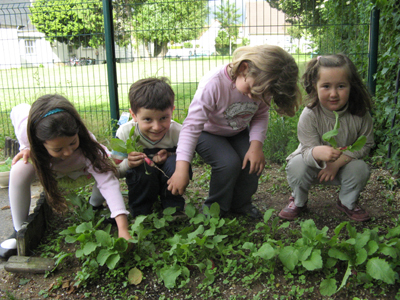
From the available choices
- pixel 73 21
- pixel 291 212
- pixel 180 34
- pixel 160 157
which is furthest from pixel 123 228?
pixel 73 21

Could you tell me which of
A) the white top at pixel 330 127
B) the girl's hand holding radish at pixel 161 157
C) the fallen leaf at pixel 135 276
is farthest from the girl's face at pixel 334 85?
the fallen leaf at pixel 135 276

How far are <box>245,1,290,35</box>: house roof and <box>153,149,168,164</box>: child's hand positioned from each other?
2.39 m

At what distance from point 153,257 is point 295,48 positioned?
119 inches

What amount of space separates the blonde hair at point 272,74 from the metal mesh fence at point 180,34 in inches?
83.6

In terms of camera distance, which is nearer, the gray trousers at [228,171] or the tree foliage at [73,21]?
the gray trousers at [228,171]

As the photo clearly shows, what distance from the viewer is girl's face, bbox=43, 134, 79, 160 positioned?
6.47 feet

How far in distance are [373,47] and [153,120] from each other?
8.59 feet

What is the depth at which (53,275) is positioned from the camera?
1.94 metres

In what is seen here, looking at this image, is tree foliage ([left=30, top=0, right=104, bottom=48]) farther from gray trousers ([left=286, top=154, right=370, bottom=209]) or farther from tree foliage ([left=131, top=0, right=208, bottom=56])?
gray trousers ([left=286, top=154, right=370, bottom=209])

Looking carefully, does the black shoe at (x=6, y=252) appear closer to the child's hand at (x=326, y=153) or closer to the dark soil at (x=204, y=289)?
the dark soil at (x=204, y=289)

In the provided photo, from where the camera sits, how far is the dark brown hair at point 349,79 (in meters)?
2.27

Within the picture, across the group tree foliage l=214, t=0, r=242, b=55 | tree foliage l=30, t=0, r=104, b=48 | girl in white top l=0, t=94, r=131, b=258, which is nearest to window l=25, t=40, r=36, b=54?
tree foliage l=30, t=0, r=104, b=48

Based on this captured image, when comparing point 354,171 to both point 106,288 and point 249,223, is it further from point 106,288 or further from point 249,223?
point 106,288

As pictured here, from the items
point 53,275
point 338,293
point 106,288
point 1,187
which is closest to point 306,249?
point 338,293
